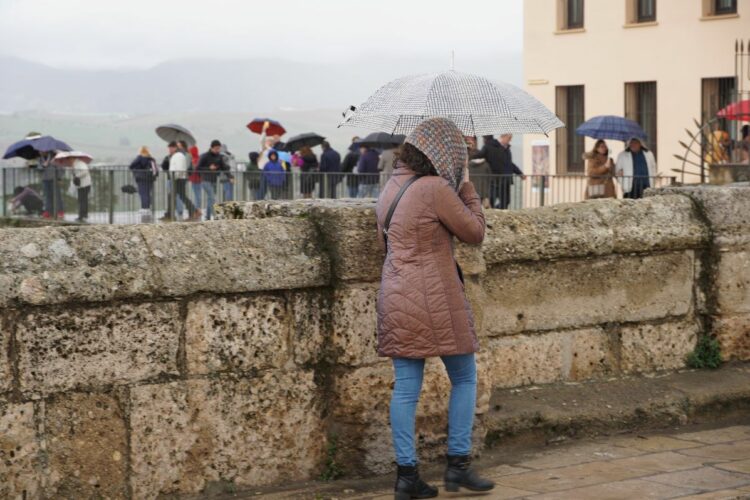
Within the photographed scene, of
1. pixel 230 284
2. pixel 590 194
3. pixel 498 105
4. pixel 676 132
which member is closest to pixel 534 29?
pixel 676 132

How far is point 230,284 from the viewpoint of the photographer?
6234 mm

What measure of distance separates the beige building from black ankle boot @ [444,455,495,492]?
1010 inches

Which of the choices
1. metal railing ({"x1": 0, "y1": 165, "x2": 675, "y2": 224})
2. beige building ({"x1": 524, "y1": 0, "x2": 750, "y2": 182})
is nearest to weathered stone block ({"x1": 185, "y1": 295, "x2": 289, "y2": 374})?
metal railing ({"x1": 0, "y1": 165, "x2": 675, "y2": 224})

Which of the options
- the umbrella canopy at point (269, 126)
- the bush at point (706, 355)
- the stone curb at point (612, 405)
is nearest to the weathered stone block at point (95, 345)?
the stone curb at point (612, 405)

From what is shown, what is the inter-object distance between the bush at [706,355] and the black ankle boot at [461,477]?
231 centimetres

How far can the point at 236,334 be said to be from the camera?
6.30 m

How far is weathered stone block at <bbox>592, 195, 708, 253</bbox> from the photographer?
779 cm

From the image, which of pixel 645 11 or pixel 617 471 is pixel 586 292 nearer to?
pixel 617 471

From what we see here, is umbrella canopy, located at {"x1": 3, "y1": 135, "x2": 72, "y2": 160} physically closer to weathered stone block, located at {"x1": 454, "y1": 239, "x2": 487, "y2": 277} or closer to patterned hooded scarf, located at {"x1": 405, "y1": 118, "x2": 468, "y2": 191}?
weathered stone block, located at {"x1": 454, "y1": 239, "x2": 487, "y2": 277}

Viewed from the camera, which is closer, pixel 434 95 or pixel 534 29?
pixel 434 95

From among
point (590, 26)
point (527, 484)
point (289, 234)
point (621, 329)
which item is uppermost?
point (590, 26)

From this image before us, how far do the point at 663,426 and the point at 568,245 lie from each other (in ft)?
3.46

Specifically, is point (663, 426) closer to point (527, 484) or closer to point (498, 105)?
point (527, 484)

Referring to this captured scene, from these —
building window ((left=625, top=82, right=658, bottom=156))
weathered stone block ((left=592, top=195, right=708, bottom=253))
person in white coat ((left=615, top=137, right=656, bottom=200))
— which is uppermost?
building window ((left=625, top=82, right=658, bottom=156))
